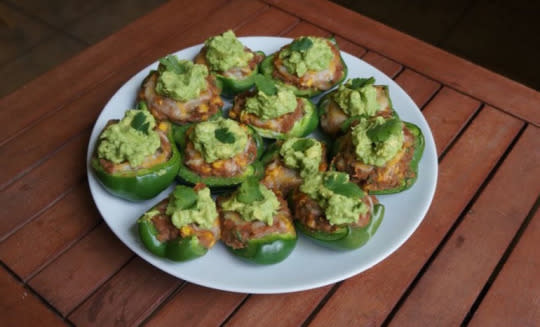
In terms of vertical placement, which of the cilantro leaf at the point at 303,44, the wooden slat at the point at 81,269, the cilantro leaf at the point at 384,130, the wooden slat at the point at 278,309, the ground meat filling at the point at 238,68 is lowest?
the wooden slat at the point at 278,309

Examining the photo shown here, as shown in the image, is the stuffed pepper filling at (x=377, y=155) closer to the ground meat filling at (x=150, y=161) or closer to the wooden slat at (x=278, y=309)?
the wooden slat at (x=278, y=309)

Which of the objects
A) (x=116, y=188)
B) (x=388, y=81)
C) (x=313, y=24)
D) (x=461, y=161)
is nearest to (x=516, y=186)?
(x=461, y=161)

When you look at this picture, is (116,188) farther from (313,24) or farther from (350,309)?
(313,24)

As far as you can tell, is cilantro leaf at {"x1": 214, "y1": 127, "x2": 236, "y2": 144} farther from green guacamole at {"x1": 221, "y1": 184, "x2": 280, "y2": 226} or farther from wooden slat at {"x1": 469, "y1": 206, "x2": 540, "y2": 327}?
wooden slat at {"x1": 469, "y1": 206, "x2": 540, "y2": 327}

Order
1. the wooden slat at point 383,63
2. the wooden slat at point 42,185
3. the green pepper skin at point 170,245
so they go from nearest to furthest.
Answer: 1. the green pepper skin at point 170,245
2. the wooden slat at point 42,185
3. the wooden slat at point 383,63

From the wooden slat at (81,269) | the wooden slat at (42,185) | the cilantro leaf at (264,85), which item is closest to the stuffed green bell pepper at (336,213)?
the cilantro leaf at (264,85)

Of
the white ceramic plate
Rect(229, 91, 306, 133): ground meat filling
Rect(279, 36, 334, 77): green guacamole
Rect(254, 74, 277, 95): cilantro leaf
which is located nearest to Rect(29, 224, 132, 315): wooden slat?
the white ceramic plate

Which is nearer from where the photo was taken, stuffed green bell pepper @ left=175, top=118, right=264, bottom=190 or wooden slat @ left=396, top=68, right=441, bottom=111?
stuffed green bell pepper @ left=175, top=118, right=264, bottom=190
